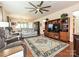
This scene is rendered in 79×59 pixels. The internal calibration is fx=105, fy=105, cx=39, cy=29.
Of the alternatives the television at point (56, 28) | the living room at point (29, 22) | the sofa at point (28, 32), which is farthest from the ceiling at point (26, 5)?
the television at point (56, 28)

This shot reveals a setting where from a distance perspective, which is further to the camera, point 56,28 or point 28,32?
point 56,28

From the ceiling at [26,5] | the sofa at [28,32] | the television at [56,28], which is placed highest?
the ceiling at [26,5]

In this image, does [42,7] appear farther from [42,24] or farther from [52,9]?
[42,24]

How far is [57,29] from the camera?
2.12m

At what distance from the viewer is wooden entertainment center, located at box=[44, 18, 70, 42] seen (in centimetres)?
Answer: 200

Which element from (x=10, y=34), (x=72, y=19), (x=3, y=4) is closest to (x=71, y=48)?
(x=72, y=19)

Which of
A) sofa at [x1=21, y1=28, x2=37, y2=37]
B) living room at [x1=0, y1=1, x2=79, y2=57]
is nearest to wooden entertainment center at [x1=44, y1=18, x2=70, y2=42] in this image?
living room at [x1=0, y1=1, x2=79, y2=57]

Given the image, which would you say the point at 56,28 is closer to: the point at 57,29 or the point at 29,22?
the point at 57,29

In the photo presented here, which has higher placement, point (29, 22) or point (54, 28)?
point (29, 22)

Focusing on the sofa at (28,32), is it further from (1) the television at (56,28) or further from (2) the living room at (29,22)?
(1) the television at (56,28)

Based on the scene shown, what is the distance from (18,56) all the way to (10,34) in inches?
15.3

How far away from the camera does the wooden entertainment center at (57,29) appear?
6.55 ft

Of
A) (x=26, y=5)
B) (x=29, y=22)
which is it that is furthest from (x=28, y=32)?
(x=26, y=5)

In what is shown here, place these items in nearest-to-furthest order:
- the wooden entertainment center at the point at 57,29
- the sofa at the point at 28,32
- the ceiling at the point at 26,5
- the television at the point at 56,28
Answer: the ceiling at the point at 26,5 < the sofa at the point at 28,32 < the wooden entertainment center at the point at 57,29 < the television at the point at 56,28
